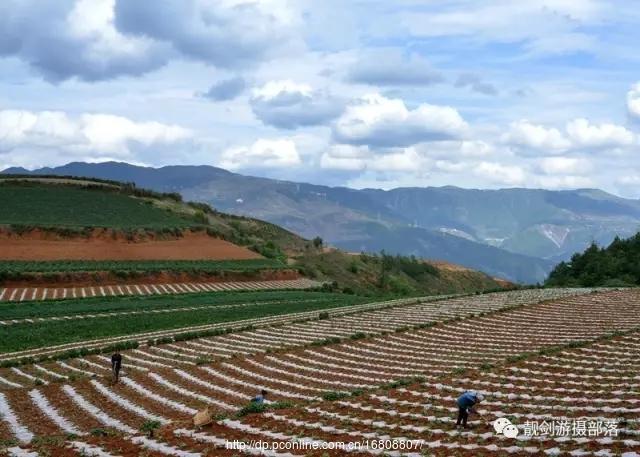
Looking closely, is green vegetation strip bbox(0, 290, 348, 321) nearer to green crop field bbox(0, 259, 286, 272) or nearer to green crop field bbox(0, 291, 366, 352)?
green crop field bbox(0, 291, 366, 352)

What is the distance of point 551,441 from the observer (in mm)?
13688

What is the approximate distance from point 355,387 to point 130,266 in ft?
188

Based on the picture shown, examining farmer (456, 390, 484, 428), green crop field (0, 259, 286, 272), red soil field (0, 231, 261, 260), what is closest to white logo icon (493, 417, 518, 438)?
farmer (456, 390, 484, 428)

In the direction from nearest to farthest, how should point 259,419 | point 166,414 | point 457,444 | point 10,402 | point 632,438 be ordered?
point 632,438
point 457,444
point 259,419
point 166,414
point 10,402

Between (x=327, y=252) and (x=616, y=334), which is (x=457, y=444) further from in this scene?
(x=327, y=252)

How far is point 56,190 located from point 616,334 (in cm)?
9703

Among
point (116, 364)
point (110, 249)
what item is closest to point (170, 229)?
point (110, 249)

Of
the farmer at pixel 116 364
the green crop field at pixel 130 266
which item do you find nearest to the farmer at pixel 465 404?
the farmer at pixel 116 364

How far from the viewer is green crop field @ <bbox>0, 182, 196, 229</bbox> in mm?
91125

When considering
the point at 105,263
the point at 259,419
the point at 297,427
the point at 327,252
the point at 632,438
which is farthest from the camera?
the point at 327,252

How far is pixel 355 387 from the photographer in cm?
2192

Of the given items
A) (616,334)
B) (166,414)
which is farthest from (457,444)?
(616,334)

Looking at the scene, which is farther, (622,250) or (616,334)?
(622,250)

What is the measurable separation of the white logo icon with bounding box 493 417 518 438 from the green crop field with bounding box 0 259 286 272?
59215 millimetres
